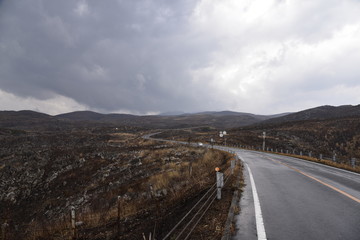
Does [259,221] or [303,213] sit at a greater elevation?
[303,213]

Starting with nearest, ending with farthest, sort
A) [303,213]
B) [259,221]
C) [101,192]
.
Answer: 1. [259,221]
2. [303,213]
3. [101,192]

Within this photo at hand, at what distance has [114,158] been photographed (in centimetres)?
2702

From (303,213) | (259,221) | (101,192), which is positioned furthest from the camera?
(101,192)

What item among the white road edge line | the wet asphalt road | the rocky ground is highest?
the wet asphalt road

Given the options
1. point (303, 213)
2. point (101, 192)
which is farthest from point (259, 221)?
point (101, 192)

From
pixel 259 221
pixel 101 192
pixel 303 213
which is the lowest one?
pixel 101 192

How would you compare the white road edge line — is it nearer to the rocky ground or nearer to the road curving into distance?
the road curving into distance

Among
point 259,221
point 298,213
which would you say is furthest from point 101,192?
point 298,213

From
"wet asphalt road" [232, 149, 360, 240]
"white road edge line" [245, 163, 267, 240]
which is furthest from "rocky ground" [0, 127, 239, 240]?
"white road edge line" [245, 163, 267, 240]

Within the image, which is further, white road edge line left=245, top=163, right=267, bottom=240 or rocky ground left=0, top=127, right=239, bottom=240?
rocky ground left=0, top=127, right=239, bottom=240

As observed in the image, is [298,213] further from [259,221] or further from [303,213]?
[259,221]

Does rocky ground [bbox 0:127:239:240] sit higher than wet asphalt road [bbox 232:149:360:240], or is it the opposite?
wet asphalt road [bbox 232:149:360:240]

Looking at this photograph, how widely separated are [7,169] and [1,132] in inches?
2316

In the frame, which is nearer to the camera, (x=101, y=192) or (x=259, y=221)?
(x=259, y=221)
